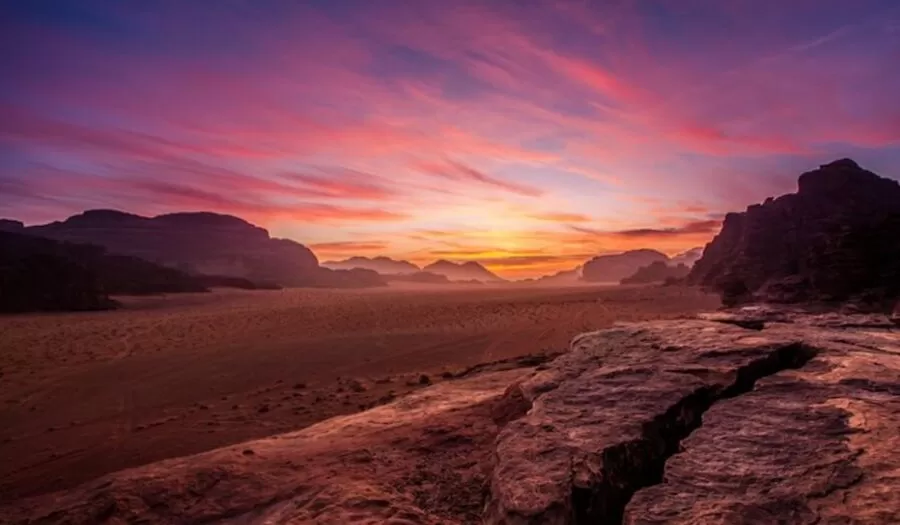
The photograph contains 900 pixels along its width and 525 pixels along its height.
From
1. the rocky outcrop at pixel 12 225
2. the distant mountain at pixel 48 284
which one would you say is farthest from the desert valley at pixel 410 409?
the rocky outcrop at pixel 12 225

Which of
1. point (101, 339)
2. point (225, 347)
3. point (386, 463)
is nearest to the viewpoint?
point (386, 463)

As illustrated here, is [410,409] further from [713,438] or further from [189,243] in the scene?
[189,243]

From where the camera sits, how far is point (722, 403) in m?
5.37

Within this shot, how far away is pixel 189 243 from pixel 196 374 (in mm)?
112419

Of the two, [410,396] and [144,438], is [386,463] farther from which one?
[144,438]

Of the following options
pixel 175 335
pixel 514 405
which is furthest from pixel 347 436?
pixel 175 335

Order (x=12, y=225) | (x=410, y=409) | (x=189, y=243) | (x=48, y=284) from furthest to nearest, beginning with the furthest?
(x=189, y=243), (x=12, y=225), (x=48, y=284), (x=410, y=409)

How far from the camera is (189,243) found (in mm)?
113250

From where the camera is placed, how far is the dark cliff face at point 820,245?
78.2 feet

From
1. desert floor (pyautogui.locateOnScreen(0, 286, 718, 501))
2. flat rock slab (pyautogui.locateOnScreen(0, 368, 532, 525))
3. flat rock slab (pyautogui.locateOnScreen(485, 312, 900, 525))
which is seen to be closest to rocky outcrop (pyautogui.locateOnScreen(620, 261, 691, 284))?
desert floor (pyautogui.locateOnScreen(0, 286, 718, 501))

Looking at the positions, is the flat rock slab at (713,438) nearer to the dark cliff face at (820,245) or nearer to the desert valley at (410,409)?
the desert valley at (410,409)

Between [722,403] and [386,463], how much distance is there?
4.17m

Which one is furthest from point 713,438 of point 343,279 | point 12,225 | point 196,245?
point 12,225

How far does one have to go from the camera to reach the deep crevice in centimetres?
392
